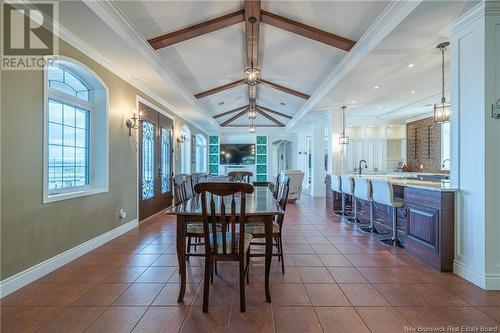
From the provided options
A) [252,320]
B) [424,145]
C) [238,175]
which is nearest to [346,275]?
[252,320]

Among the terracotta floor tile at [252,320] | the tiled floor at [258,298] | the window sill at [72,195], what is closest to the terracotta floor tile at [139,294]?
the tiled floor at [258,298]

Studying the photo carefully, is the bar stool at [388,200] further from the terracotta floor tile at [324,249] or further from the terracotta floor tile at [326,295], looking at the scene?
the terracotta floor tile at [326,295]

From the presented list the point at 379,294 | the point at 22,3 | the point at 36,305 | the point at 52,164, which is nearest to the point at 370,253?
the point at 379,294

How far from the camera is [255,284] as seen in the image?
2.46m

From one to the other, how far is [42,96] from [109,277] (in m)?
2.01

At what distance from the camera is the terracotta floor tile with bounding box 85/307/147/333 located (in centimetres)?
179

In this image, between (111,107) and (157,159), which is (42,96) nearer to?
(111,107)

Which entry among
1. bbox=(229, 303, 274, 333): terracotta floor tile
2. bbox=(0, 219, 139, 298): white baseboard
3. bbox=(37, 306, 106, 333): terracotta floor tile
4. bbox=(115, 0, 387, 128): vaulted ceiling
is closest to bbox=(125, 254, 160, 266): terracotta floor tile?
bbox=(0, 219, 139, 298): white baseboard

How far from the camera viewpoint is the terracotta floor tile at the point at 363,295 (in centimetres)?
212

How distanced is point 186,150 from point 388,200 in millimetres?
6544

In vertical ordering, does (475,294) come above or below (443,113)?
below

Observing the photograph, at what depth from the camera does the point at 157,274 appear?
2697 millimetres

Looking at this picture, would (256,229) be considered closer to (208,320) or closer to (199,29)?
(208,320)

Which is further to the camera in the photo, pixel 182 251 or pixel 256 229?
pixel 256 229
